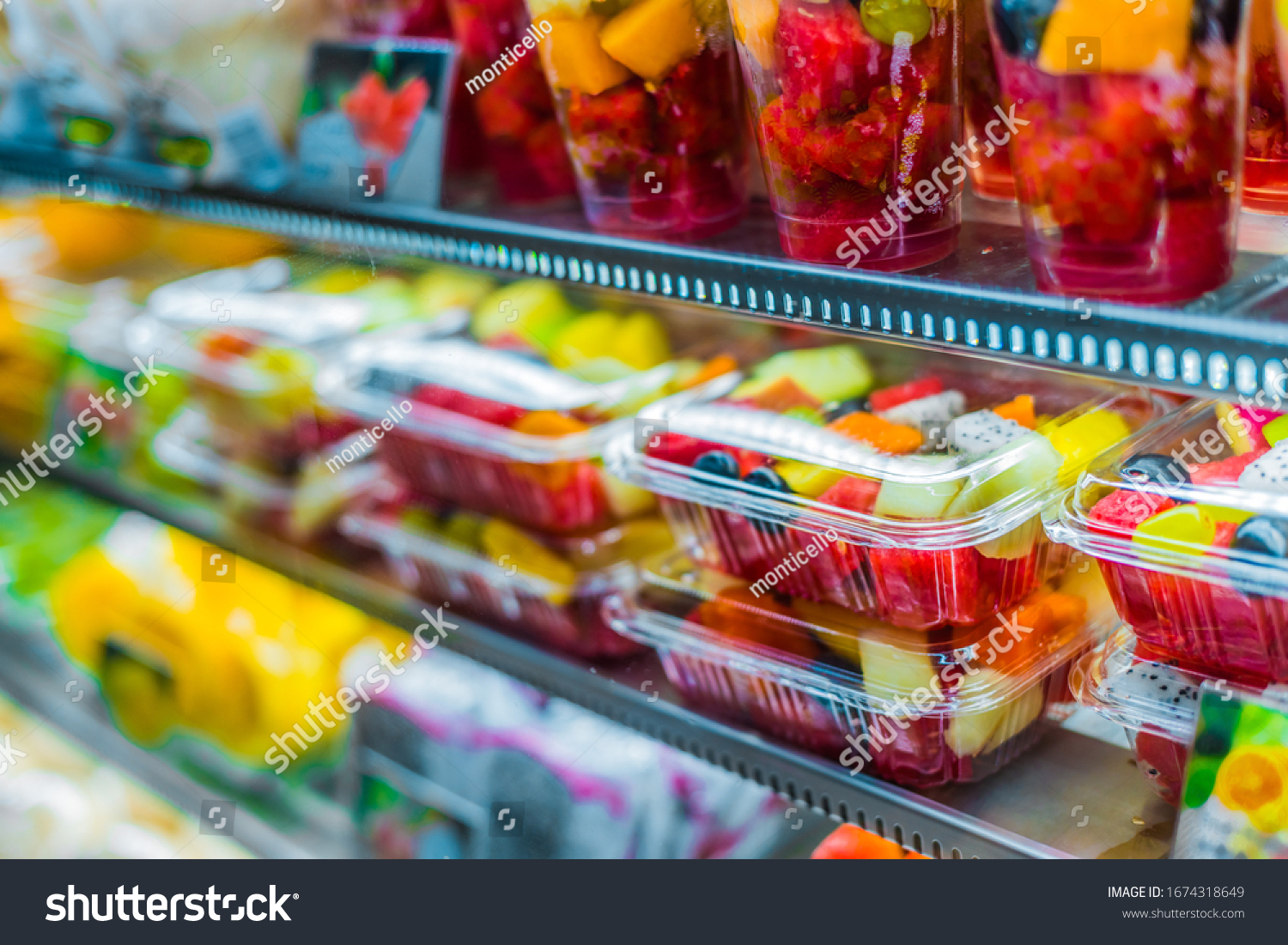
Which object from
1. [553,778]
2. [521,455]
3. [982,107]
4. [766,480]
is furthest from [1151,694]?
[553,778]

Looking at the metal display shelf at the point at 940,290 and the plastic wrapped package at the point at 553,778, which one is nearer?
the metal display shelf at the point at 940,290

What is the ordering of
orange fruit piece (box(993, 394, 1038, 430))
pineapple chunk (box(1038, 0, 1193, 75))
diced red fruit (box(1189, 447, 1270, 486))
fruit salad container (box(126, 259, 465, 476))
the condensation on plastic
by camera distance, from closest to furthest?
pineapple chunk (box(1038, 0, 1193, 75)) → diced red fruit (box(1189, 447, 1270, 486)) → orange fruit piece (box(993, 394, 1038, 430)) → the condensation on plastic → fruit salad container (box(126, 259, 465, 476))

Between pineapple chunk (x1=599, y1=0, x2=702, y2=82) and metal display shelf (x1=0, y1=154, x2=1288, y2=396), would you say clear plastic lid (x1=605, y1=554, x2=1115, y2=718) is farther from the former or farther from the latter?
pineapple chunk (x1=599, y1=0, x2=702, y2=82)

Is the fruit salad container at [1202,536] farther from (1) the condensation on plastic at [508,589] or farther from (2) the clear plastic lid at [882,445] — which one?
(1) the condensation on plastic at [508,589]

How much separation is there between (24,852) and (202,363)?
3.67 ft

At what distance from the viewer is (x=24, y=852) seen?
7.60 ft

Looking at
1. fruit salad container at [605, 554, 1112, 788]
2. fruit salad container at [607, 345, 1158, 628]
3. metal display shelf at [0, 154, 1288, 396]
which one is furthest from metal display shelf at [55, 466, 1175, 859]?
metal display shelf at [0, 154, 1288, 396]

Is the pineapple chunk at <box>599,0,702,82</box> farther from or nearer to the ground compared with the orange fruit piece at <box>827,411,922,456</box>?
farther from the ground

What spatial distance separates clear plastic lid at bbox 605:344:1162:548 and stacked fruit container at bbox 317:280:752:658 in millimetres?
128

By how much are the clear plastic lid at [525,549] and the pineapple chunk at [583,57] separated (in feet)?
1.94

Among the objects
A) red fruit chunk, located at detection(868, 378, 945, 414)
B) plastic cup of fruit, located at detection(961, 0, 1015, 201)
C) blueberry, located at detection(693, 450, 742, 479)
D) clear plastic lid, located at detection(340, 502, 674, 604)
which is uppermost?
plastic cup of fruit, located at detection(961, 0, 1015, 201)

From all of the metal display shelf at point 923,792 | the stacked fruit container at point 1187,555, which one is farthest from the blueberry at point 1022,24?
the metal display shelf at point 923,792

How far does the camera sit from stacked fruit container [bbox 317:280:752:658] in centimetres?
144

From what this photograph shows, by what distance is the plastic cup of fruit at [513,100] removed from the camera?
1.22 m
